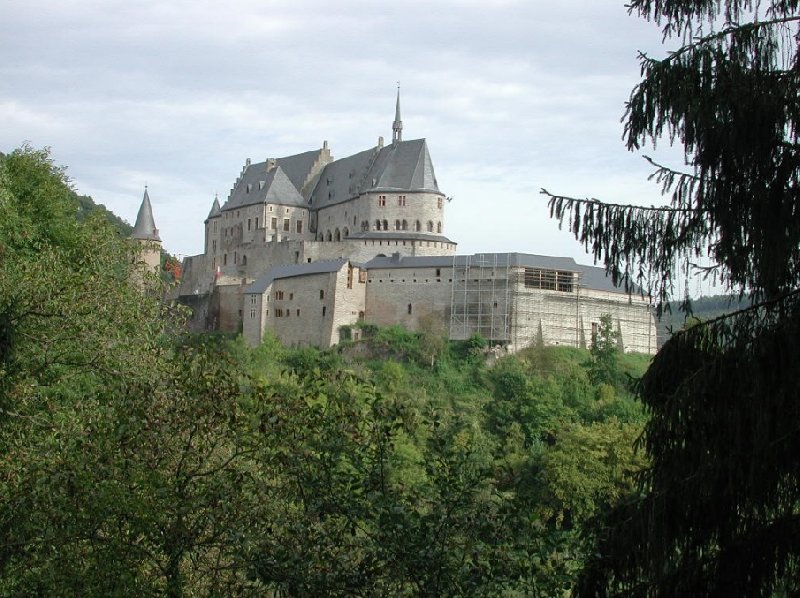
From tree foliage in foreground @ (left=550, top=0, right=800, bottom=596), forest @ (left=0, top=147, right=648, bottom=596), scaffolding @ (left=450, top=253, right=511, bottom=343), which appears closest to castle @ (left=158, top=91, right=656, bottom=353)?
scaffolding @ (left=450, top=253, right=511, bottom=343)

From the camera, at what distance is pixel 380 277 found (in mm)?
55781

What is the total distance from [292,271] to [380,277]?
4886mm

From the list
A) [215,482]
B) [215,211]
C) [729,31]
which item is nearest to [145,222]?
[215,211]

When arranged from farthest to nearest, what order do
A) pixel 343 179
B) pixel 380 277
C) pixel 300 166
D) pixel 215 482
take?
1. pixel 300 166
2. pixel 343 179
3. pixel 380 277
4. pixel 215 482

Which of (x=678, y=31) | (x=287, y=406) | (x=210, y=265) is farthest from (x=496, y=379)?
(x=678, y=31)

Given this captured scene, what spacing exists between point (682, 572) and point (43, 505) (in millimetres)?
6446

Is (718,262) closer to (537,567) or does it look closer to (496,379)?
(537,567)

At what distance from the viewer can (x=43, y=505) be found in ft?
35.7

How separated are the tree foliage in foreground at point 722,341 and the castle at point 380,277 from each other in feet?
136

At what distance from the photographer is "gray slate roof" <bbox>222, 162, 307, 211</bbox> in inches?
2756

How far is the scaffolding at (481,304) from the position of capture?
54.5 m

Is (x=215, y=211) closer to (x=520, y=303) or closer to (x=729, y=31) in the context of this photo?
(x=520, y=303)

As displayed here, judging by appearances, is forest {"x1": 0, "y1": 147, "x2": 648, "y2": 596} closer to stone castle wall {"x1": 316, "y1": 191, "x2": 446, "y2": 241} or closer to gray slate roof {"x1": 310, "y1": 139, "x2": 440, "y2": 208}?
stone castle wall {"x1": 316, "y1": 191, "x2": 446, "y2": 241}

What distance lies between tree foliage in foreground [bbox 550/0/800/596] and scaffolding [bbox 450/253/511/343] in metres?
47.4
